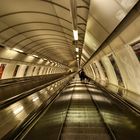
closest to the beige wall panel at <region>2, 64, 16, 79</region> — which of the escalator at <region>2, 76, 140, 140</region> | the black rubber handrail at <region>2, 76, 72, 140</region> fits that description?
the escalator at <region>2, 76, 140, 140</region>

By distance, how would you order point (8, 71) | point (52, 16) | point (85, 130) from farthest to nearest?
point (8, 71), point (52, 16), point (85, 130)

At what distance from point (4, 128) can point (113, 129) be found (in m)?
2.90

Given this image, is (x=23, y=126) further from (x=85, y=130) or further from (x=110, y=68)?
(x=110, y=68)

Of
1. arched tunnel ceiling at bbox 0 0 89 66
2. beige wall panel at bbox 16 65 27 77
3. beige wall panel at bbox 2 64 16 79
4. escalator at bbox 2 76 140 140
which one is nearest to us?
escalator at bbox 2 76 140 140

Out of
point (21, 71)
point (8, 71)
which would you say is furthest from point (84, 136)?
point (21, 71)

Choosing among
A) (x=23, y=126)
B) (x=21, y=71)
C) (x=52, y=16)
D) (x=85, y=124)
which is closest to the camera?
(x=23, y=126)

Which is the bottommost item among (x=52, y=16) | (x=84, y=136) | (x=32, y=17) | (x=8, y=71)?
(x=84, y=136)

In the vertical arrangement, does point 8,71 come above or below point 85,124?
above

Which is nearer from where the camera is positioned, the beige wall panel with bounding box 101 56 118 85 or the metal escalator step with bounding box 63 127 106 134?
the metal escalator step with bounding box 63 127 106 134

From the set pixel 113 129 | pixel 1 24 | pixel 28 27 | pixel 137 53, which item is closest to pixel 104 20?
pixel 137 53

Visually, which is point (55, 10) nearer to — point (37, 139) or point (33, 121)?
point (33, 121)

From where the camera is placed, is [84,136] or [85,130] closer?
[84,136]

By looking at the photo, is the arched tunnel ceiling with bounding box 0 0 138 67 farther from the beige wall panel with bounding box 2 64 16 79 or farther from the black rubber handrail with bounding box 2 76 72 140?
the beige wall panel with bounding box 2 64 16 79

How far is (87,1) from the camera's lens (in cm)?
806
